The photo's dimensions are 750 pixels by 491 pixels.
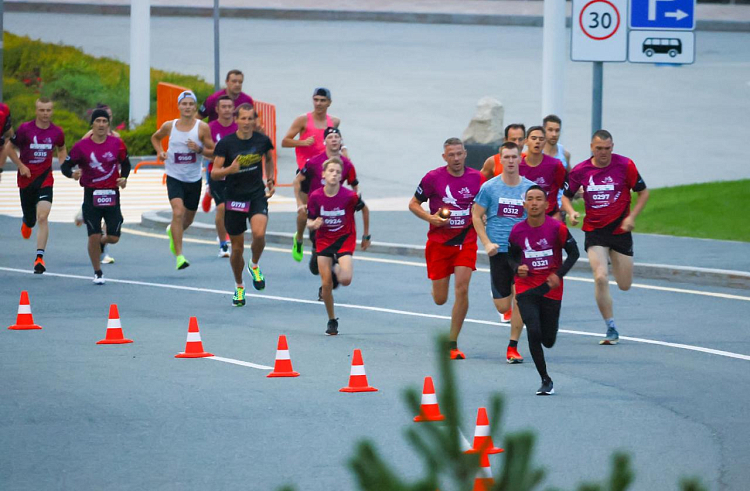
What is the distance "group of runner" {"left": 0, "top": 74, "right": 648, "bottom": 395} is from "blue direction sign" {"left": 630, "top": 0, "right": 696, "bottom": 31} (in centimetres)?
377

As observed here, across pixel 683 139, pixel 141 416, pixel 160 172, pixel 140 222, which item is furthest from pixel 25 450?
pixel 683 139

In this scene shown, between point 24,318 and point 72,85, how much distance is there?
2322 centimetres

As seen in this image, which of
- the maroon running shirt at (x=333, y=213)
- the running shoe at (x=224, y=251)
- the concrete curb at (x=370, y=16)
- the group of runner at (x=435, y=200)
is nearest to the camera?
the group of runner at (x=435, y=200)

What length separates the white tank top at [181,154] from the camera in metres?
16.3

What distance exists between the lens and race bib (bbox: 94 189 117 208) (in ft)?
51.9

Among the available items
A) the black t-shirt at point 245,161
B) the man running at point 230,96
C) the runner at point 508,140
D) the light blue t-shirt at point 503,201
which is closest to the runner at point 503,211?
the light blue t-shirt at point 503,201

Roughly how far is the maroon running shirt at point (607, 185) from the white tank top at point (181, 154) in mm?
5363

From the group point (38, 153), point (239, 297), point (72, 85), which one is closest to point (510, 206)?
point (239, 297)

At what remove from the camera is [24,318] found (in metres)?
12.7

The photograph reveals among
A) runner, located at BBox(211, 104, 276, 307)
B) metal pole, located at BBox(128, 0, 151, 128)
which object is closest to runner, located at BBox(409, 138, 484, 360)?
runner, located at BBox(211, 104, 276, 307)

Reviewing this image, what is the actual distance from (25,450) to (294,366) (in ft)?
10.3

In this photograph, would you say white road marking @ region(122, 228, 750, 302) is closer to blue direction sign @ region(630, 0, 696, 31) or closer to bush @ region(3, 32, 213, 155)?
blue direction sign @ region(630, 0, 696, 31)

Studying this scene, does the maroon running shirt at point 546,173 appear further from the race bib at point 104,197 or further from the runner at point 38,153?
the runner at point 38,153

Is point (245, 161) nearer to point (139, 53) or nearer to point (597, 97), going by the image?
point (597, 97)
